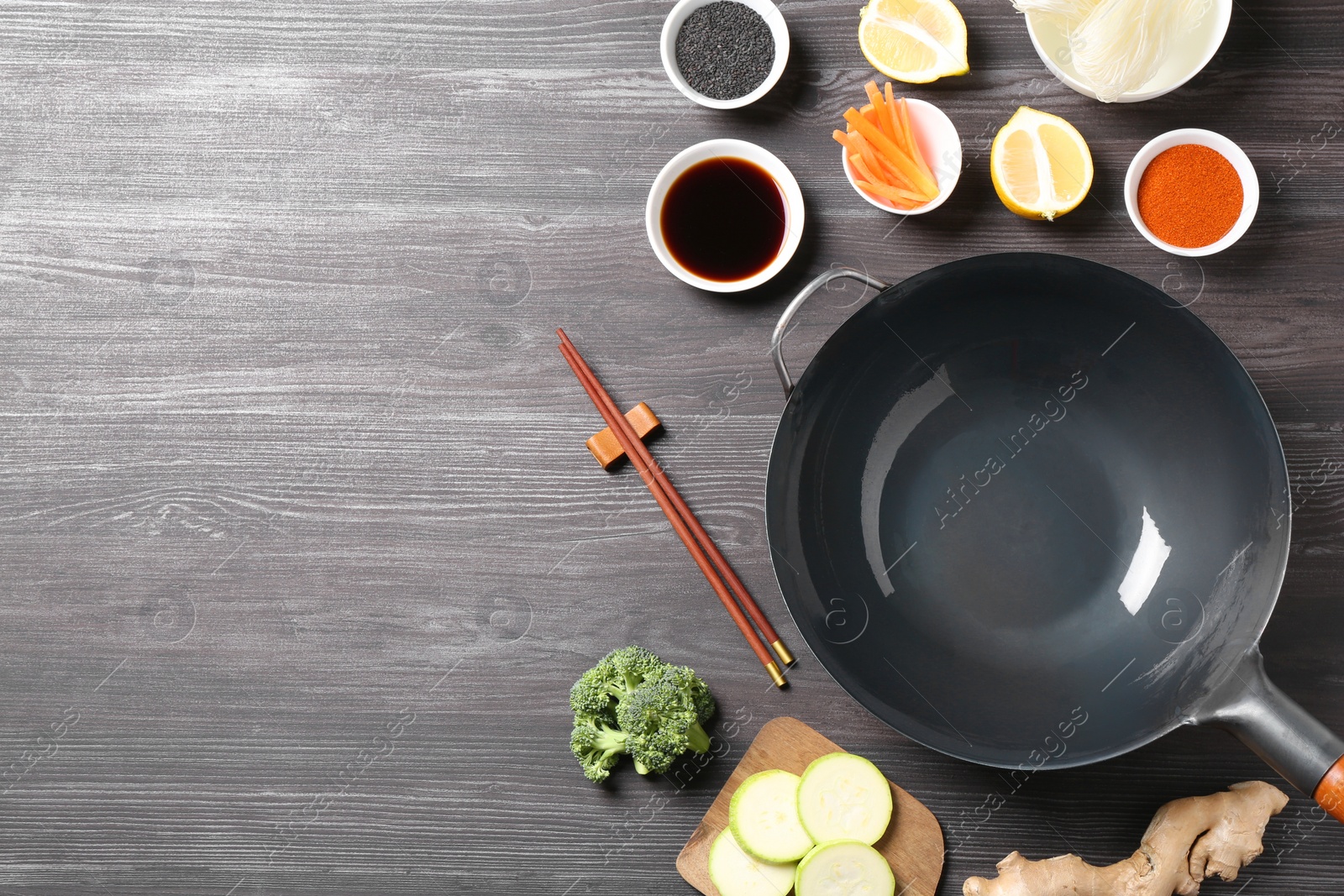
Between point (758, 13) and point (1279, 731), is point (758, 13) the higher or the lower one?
the higher one

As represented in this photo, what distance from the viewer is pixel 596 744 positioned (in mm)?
1308

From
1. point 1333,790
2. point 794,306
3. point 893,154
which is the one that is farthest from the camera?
point 893,154

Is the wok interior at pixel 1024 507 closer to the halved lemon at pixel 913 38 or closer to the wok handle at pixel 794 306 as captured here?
the wok handle at pixel 794 306

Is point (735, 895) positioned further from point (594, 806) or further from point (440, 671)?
point (440, 671)

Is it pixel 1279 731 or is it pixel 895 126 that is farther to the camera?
pixel 895 126

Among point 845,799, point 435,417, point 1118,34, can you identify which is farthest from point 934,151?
point 845,799

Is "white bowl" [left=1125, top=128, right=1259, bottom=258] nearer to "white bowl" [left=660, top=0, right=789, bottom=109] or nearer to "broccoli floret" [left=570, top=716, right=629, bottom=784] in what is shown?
"white bowl" [left=660, top=0, right=789, bottom=109]

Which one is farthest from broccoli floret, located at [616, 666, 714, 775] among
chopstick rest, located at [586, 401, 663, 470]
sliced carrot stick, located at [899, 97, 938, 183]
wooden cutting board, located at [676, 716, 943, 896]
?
sliced carrot stick, located at [899, 97, 938, 183]

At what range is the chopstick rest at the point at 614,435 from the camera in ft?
4.43

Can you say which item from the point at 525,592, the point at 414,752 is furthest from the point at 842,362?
the point at 414,752

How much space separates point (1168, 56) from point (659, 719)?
1.34 m

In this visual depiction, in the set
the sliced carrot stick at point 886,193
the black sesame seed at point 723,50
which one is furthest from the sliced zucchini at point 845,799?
the black sesame seed at point 723,50

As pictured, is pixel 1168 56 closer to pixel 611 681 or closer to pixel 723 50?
pixel 723 50

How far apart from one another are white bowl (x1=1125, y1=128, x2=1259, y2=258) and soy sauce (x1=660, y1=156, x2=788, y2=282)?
1.85 feet
